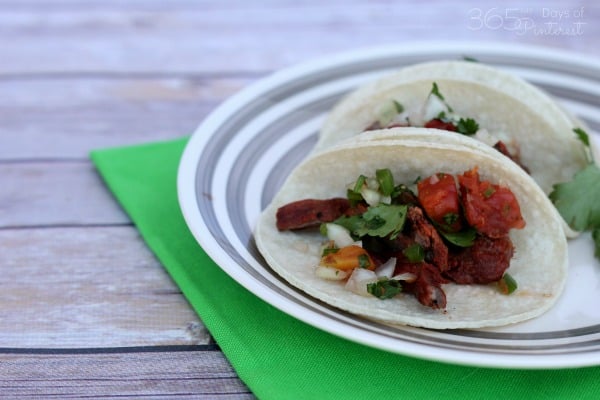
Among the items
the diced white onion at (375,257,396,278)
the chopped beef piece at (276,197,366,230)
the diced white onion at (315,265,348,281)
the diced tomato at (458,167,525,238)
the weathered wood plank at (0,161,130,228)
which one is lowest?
the diced tomato at (458,167,525,238)

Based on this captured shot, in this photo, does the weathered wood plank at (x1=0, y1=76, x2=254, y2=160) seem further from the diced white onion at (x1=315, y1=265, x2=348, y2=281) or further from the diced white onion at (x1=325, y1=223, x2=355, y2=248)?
the diced white onion at (x1=315, y1=265, x2=348, y2=281)

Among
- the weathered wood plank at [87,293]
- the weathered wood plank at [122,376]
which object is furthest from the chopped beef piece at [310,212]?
the weathered wood plank at [122,376]

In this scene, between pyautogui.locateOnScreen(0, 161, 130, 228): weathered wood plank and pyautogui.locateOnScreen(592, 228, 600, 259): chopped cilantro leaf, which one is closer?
pyautogui.locateOnScreen(592, 228, 600, 259): chopped cilantro leaf

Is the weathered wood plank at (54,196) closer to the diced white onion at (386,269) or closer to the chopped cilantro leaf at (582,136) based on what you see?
the diced white onion at (386,269)

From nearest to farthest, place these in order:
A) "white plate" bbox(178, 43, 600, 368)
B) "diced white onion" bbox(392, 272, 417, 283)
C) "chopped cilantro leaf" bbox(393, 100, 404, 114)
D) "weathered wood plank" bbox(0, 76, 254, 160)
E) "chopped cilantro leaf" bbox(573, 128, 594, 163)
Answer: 1. "white plate" bbox(178, 43, 600, 368)
2. "diced white onion" bbox(392, 272, 417, 283)
3. "chopped cilantro leaf" bbox(573, 128, 594, 163)
4. "chopped cilantro leaf" bbox(393, 100, 404, 114)
5. "weathered wood plank" bbox(0, 76, 254, 160)

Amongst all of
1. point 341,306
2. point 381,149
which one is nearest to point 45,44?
point 381,149

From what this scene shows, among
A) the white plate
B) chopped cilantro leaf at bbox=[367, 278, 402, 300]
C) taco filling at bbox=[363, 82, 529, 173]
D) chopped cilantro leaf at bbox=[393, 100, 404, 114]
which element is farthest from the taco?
chopped cilantro leaf at bbox=[393, 100, 404, 114]

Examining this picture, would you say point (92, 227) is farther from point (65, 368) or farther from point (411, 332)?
point (411, 332)

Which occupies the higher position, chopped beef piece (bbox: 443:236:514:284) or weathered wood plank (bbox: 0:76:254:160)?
weathered wood plank (bbox: 0:76:254:160)
